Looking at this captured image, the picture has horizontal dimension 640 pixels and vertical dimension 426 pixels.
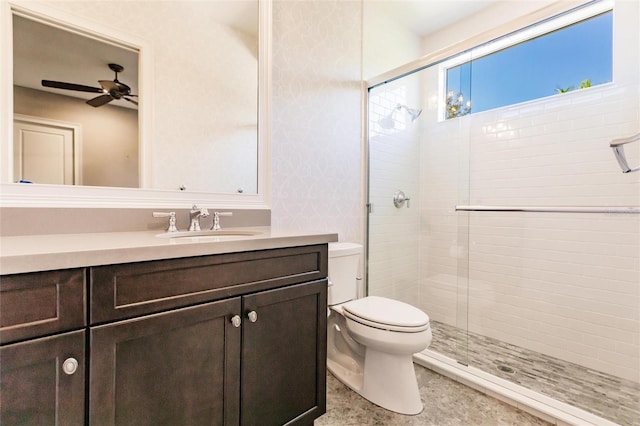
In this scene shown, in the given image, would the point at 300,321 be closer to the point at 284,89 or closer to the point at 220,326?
the point at 220,326

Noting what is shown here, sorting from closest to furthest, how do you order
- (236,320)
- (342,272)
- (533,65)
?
(236,320) → (342,272) → (533,65)

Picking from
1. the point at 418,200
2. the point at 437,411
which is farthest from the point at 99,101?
the point at 418,200

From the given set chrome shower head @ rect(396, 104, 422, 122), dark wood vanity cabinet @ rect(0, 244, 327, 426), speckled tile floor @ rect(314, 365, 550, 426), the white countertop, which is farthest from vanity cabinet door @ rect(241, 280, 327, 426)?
chrome shower head @ rect(396, 104, 422, 122)

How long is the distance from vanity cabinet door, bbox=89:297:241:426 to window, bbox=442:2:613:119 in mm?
2117

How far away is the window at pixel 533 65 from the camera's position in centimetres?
190

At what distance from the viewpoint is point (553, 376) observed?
1.77 metres

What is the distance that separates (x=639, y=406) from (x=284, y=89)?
2446 mm

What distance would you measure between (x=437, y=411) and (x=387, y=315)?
1.68 ft

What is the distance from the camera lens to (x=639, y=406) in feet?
4.88

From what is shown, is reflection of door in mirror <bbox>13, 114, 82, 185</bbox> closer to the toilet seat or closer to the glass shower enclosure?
the toilet seat

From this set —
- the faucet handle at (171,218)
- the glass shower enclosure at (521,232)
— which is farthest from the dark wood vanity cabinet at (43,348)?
the glass shower enclosure at (521,232)

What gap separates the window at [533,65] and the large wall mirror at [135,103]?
4.61 feet

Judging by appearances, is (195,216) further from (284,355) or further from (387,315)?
(387,315)

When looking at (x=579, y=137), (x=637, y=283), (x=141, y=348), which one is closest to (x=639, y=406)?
(x=637, y=283)
